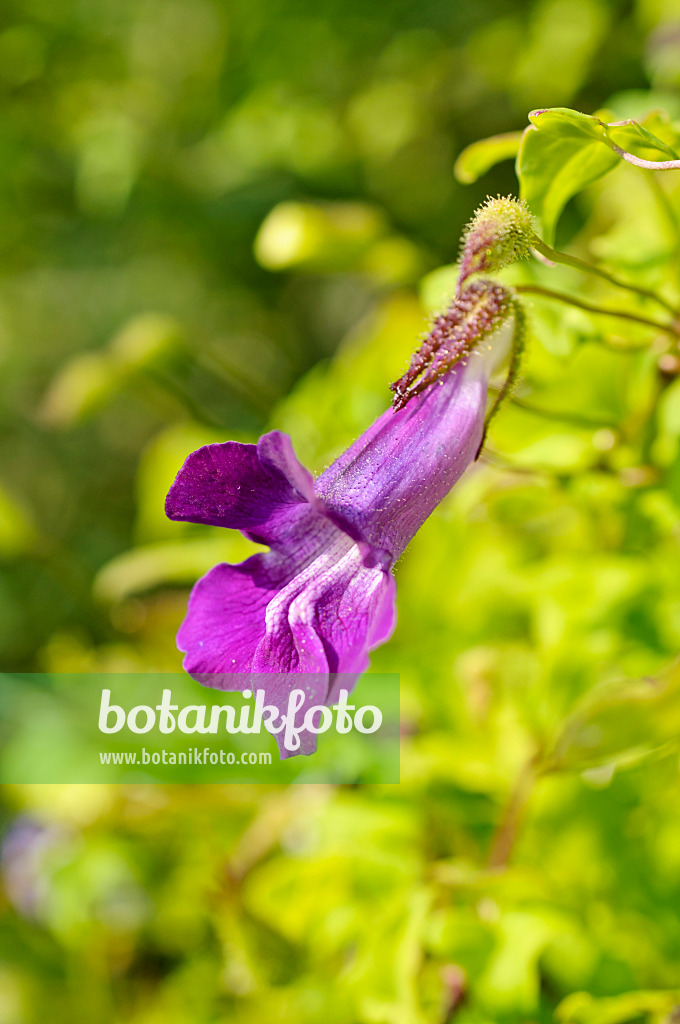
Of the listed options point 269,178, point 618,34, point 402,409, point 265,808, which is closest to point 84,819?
point 265,808

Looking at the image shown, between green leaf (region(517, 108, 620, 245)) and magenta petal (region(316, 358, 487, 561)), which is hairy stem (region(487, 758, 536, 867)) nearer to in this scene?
magenta petal (region(316, 358, 487, 561))

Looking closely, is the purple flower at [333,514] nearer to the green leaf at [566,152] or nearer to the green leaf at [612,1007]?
the green leaf at [566,152]

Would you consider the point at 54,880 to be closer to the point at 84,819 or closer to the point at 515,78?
the point at 84,819

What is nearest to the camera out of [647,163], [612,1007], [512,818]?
[647,163]

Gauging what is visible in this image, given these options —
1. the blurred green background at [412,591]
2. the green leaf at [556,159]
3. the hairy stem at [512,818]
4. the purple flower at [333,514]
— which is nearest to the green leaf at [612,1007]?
the blurred green background at [412,591]

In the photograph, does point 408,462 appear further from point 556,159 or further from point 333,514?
point 556,159

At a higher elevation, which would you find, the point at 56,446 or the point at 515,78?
the point at 56,446

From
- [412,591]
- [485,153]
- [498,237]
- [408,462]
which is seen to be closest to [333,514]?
[408,462]
